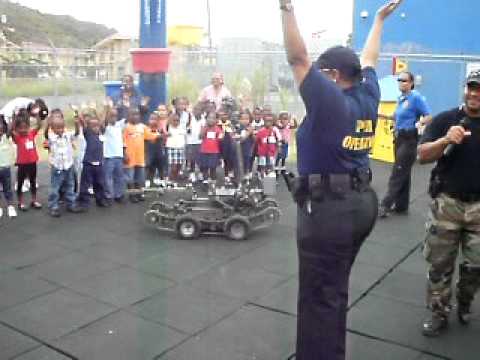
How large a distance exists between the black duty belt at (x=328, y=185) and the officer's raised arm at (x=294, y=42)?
484 millimetres

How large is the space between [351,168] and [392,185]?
430 cm

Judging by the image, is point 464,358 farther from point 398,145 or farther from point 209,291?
point 398,145

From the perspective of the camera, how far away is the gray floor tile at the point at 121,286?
169 inches

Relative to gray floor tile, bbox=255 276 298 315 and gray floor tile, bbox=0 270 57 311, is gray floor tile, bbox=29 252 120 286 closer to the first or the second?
gray floor tile, bbox=0 270 57 311

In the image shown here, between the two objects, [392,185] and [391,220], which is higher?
[392,185]

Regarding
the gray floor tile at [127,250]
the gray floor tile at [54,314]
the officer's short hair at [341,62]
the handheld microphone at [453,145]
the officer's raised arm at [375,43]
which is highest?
the officer's raised arm at [375,43]

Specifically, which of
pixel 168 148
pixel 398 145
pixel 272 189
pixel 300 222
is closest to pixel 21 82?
pixel 168 148

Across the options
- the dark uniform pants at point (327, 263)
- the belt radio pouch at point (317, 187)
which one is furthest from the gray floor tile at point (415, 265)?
A: the belt radio pouch at point (317, 187)

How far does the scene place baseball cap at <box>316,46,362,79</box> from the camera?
2627 mm

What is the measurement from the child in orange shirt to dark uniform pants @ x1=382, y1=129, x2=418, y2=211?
3256mm

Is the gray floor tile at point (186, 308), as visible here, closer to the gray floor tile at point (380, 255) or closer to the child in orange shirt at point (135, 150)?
the gray floor tile at point (380, 255)

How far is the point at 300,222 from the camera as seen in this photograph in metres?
2.70

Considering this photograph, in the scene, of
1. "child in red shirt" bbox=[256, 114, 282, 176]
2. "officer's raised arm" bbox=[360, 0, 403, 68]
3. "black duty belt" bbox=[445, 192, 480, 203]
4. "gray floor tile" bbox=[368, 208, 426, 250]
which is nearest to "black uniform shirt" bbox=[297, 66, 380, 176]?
"officer's raised arm" bbox=[360, 0, 403, 68]

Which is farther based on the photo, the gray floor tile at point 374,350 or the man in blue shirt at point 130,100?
the man in blue shirt at point 130,100
